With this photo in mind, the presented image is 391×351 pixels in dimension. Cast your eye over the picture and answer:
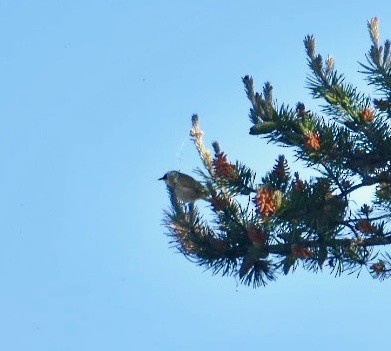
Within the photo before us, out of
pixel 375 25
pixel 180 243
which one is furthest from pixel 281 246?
pixel 375 25

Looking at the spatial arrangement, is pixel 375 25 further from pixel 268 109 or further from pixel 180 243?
pixel 180 243

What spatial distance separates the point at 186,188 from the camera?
457 cm

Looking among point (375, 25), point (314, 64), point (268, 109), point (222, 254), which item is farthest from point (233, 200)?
point (375, 25)

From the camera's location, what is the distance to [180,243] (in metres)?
4.60

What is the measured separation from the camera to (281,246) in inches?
173

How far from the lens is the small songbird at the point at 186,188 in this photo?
4.57 metres

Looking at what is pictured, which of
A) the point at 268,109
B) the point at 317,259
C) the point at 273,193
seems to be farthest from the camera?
the point at 268,109

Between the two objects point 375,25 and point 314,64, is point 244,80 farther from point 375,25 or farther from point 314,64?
point 375,25

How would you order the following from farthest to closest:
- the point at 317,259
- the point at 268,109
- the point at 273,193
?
the point at 268,109 < the point at 317,259 < the point at 273,193

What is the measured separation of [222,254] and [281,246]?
0.32 m

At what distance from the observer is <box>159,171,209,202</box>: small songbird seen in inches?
180

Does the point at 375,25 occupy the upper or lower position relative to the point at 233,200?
upper

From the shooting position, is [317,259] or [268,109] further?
[268,109]

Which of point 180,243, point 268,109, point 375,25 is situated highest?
point 375,25
